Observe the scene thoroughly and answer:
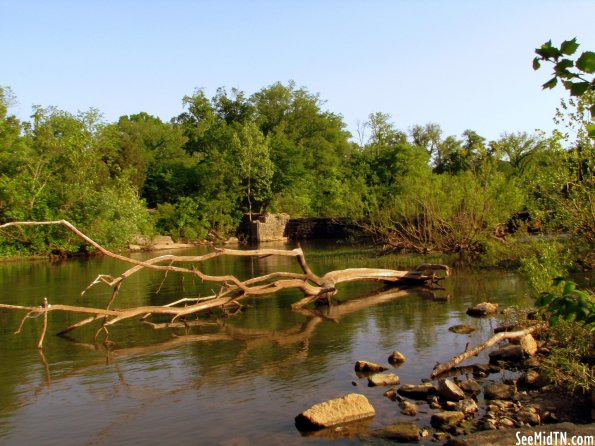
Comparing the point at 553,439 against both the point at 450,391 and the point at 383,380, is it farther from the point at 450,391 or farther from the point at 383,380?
the point at 383,380

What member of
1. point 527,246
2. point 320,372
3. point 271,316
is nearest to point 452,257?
point 527,246

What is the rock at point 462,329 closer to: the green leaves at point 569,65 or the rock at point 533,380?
the rock at point 533,380

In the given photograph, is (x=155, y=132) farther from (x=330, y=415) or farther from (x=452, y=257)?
(x=330, y=415)

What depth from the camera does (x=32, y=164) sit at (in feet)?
121

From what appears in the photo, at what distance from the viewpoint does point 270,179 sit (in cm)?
5059

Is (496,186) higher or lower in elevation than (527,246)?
higher

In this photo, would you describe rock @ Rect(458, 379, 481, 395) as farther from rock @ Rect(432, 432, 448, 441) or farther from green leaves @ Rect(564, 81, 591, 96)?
green leaves @ Rect(564, 81, 591, 96)

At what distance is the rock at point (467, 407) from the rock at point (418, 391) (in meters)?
0.51

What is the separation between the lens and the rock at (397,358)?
390 inches

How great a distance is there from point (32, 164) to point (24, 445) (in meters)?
33.4

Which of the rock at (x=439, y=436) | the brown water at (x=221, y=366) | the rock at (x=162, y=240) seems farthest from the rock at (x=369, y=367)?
the rock at (x=162, y=240)

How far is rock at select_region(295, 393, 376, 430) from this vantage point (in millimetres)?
7113

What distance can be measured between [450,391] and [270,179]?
43.6 meters

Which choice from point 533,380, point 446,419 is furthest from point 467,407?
point 533,380
